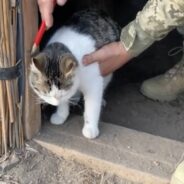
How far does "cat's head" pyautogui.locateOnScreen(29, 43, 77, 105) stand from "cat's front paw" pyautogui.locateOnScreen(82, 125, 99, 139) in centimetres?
21

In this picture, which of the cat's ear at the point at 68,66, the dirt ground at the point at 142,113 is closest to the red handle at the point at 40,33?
the cat's ear at the point at 68,66

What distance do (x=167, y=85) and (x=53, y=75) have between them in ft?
2.87

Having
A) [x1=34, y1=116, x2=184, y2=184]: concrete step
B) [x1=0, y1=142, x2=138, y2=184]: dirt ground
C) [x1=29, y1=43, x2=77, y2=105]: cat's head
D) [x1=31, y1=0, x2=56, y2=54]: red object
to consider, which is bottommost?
[x1=0, y1=142, x2=138, y2=184]: dirt ground

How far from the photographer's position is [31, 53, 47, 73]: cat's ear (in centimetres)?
181

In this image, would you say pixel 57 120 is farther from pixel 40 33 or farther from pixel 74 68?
pixel 40 33

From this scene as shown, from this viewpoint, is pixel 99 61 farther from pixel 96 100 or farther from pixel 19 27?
pixel 19 27

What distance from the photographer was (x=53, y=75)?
186 cm

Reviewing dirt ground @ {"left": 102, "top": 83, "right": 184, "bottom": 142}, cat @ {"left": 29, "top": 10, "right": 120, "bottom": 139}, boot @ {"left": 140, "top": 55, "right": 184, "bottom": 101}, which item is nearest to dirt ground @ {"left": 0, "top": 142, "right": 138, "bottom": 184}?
cat @ {"left": 29, "top": 10, "right": 120, "bottom": 139}

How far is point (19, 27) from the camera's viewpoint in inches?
72.6

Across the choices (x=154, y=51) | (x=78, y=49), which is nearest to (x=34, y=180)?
(x=78, y=49)

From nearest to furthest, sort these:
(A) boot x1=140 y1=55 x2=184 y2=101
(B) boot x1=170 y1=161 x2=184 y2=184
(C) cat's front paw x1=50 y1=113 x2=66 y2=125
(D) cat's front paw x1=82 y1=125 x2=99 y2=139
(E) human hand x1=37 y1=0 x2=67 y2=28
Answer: (B) boot x1=170 y1=161 x2=184 y2=184, (E) human hand x1=37 y1=0 x2=67 y2=28, (D) cat's front paw x1=82 y1=125 x2=99 y2=139, (C) cat's front paw x1=50 y1=113 x2=66 y2=125, (A) boot x1=140 y1=55 x2=184 y2=101

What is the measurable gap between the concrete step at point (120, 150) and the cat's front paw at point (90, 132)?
0.02 m

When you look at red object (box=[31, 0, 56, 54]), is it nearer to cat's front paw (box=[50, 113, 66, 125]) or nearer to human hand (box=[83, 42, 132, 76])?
human hand (box=[83, 42, 132, 76])

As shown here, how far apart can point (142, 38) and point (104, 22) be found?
411 millimetres
